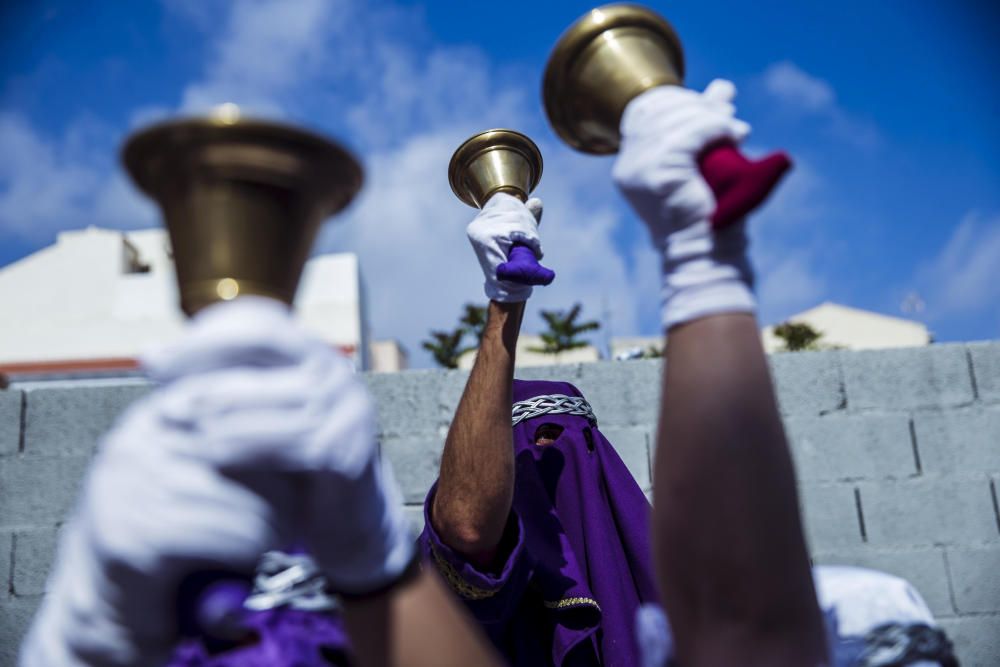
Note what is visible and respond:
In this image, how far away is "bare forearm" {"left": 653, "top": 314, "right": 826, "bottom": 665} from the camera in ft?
2.64

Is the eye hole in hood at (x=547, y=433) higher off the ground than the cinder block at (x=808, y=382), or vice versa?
the cinder block at (x=808, y=382)

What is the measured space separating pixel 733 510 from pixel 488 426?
1227 mm

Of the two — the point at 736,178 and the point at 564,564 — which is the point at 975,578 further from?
the point at 736,178

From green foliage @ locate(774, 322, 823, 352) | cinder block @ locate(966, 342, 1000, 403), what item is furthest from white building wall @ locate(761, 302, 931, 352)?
cinder block @ locate(966, 342, 1000, 403)

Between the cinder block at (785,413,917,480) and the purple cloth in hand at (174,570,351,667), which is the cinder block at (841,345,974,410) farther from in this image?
the purple cloth in hand at (174,570,351,667)

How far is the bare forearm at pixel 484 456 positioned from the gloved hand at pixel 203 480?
1235 mm

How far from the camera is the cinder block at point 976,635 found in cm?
381

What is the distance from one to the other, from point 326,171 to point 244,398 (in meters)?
0.25

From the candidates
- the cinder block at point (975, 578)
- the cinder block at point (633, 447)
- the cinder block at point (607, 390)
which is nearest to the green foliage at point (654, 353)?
the cinder block at point (607, 390)

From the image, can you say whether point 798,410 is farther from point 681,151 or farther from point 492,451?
point 681,151

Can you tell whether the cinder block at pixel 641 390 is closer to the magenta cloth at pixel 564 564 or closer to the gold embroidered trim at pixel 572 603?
the magenta cloth at pixel 564 564

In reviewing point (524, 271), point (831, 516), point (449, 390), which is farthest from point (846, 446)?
point (524, 271)

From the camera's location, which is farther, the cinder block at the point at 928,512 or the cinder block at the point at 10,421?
the cinder block at the point at 928,512

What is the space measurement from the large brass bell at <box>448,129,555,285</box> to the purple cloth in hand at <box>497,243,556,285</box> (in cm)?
30
